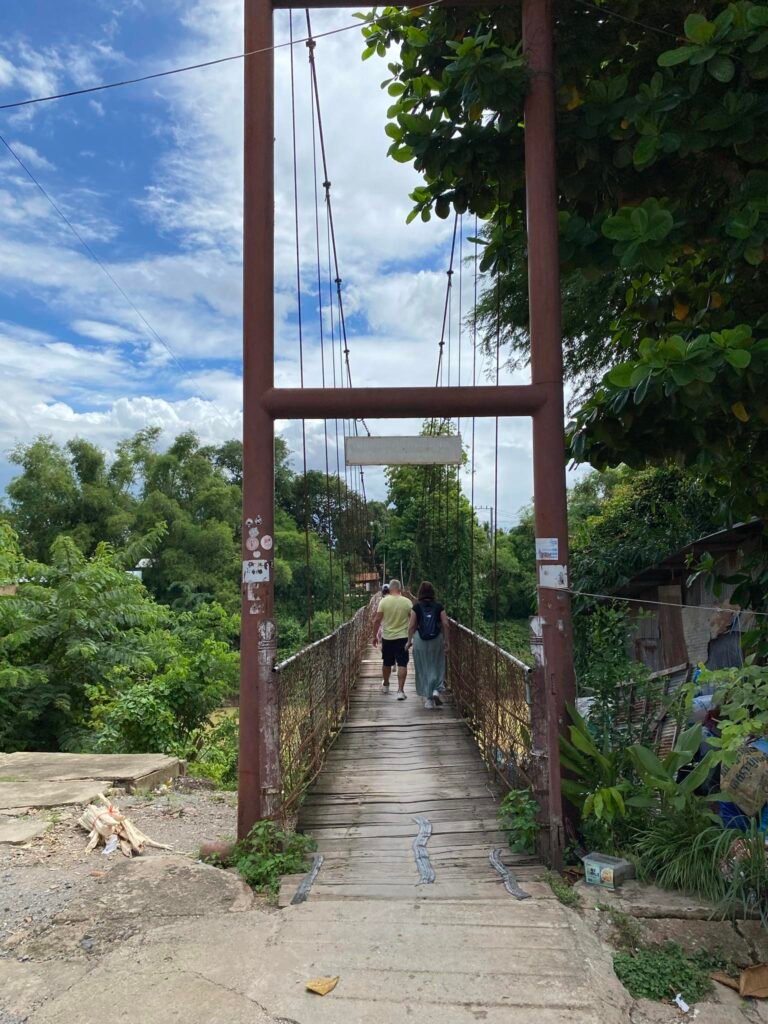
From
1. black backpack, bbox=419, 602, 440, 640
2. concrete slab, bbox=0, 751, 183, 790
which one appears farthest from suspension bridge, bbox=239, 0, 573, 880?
black backpack, bbox=419, 602, 440, 640

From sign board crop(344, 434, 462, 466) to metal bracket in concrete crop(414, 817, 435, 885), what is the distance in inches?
81.3

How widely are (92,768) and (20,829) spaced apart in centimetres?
161

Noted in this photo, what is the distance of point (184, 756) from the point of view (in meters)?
7.80

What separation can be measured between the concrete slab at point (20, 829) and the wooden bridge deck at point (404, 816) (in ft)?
4.94

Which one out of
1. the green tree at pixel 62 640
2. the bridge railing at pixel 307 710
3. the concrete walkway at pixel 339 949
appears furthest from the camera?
the green tree at pixel 62 640

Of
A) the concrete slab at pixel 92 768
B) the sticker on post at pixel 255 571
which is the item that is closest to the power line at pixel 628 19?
the sticker on post at pixel 255 571

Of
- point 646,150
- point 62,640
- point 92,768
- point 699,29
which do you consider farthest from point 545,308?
point 62,640

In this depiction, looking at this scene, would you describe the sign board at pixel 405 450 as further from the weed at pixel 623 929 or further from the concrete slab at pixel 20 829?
the concrete slab at pixel 20 829

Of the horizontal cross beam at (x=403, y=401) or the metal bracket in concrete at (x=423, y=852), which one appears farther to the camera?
the horizontal cross beam at (x=403, y=401)

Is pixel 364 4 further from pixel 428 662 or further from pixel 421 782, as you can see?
pixel 428 662

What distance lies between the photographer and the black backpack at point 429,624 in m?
7.36

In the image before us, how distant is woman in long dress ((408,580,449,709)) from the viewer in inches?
291

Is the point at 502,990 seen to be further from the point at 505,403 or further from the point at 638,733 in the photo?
the point at 505,403

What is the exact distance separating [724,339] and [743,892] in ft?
7.13
